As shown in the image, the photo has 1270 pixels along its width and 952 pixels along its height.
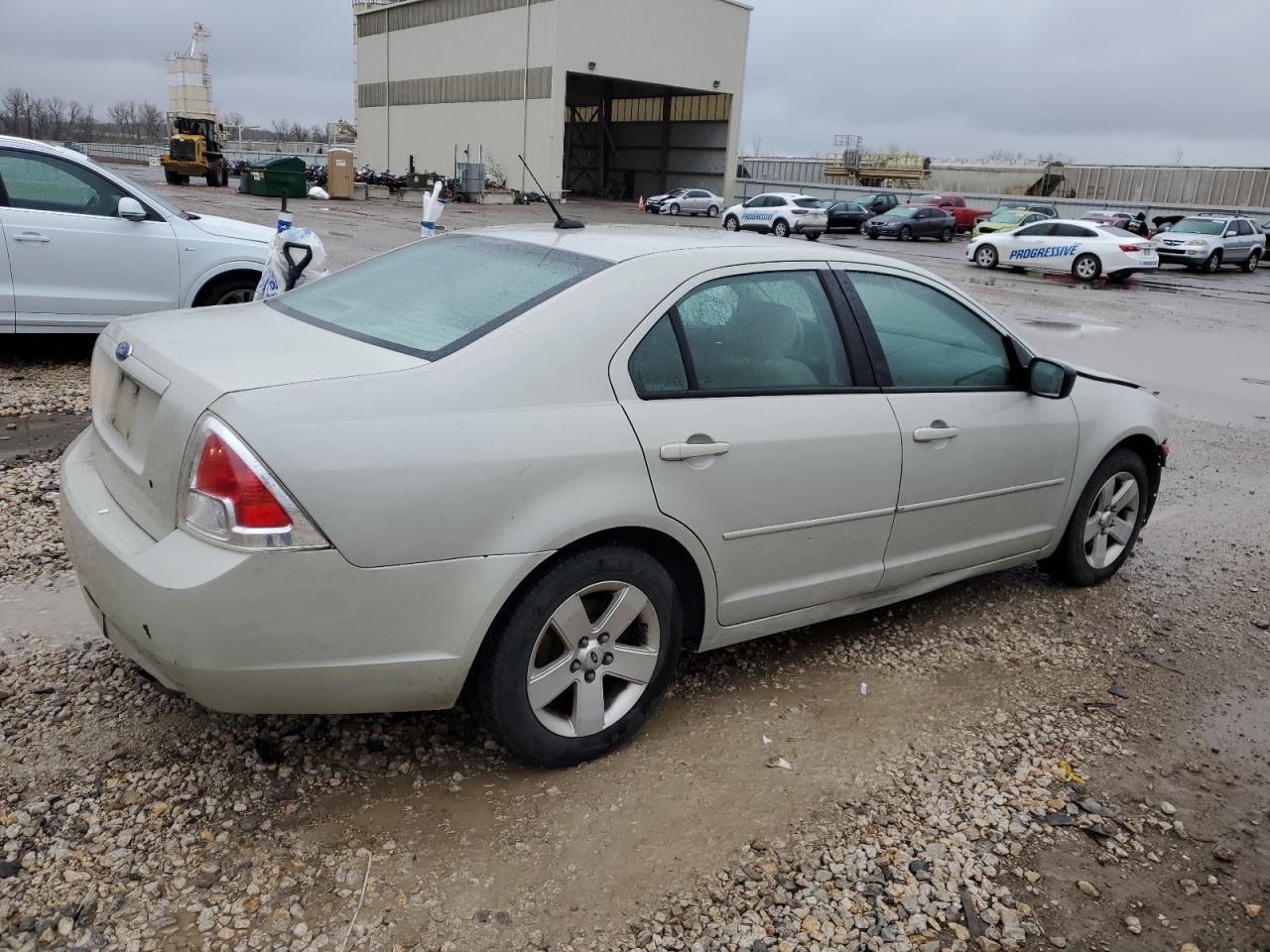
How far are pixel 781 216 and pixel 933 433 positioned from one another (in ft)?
115

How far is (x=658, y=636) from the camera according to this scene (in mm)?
3205

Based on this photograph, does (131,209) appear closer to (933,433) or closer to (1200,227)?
(933,433)

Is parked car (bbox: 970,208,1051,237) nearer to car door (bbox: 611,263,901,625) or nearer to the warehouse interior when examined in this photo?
the warehouse interior

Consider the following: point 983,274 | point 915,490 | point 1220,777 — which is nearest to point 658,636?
point 915,490

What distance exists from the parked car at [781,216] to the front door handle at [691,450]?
34.8m

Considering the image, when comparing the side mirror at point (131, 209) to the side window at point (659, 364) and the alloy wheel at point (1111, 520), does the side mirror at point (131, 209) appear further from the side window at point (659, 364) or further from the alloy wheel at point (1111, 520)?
the alloy wheel at point (1111, 520)

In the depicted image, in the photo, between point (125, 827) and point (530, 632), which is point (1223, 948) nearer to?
point (530, 632)

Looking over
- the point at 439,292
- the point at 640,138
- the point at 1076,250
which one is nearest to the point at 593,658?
the point at 439,292

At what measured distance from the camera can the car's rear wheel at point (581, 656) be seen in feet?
9.41

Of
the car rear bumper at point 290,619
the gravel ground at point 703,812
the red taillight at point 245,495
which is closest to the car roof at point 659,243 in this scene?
the car rear bumper at point 290,619

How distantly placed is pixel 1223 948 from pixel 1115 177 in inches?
2394

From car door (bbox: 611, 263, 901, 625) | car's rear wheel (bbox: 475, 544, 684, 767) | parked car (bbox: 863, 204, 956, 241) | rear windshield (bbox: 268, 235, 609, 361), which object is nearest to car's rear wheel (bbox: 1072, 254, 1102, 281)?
parked car (bbox: 863, 204, 956, 241)

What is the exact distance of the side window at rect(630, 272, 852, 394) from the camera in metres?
3.21

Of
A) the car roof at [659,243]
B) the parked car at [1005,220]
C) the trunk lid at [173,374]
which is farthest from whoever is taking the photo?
the parked car at [1005,220]
